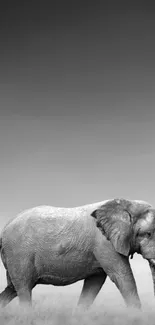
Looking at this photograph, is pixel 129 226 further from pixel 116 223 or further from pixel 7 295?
pixel 7 295

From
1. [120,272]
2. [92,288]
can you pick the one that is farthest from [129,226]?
[92,288]

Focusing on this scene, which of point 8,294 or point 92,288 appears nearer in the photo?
point 92,288

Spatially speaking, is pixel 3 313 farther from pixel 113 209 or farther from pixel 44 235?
pixel 113 209

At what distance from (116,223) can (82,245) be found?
82 cm

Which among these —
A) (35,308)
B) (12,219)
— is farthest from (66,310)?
(12,219)

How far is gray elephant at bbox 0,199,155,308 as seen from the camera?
13.1 m

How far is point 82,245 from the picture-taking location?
13.3m

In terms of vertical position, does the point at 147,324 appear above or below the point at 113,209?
below

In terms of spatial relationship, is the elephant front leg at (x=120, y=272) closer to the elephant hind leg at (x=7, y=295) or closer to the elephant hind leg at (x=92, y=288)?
the elephant hind leg at (x=92, y=288)

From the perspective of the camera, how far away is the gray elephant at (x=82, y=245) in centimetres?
1312

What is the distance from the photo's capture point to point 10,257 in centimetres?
1381

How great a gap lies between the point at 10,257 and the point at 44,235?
89cm

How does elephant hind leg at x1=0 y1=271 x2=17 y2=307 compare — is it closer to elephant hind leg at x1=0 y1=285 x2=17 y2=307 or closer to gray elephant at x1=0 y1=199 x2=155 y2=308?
elephant hind leg at x1=0 y1=285 x2=17 y2=307

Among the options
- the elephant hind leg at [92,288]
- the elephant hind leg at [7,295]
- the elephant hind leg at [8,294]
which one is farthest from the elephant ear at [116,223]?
the elephant hind leg at [7,295]
